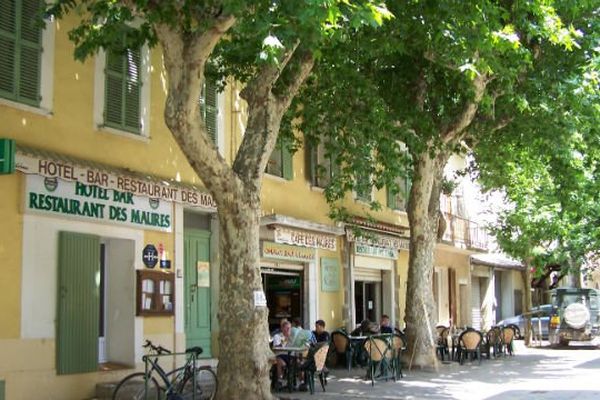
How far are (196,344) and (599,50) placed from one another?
10.4 m

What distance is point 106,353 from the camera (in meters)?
13.0

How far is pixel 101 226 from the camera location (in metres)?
12.4

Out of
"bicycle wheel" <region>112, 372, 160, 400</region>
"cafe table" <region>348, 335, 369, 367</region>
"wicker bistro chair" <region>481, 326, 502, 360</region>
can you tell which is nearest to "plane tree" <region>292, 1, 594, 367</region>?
"cafe table" <region>348, 335, 369, 367</region>

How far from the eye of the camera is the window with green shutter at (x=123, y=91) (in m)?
12.9

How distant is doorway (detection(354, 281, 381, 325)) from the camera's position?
21562 millimetres

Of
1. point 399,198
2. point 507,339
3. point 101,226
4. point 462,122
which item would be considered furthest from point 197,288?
point 507,339

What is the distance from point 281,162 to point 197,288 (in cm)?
401

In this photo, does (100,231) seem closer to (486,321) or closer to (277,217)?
(277,217)

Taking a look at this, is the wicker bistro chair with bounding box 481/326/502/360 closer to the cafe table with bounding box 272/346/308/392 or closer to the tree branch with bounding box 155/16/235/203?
the cafe table with bounding box 272/346/308/392

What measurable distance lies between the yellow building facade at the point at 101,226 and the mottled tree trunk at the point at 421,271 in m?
2.28

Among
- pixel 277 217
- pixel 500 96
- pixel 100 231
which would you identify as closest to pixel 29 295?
pixel 100 231

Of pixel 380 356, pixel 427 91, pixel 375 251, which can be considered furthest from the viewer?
pixel 375 251

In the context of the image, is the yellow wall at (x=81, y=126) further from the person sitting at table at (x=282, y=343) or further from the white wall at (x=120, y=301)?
the person sitting at table at (x=282, y=343)

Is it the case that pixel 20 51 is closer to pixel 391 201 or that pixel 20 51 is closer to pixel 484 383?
pixel 484 383
